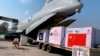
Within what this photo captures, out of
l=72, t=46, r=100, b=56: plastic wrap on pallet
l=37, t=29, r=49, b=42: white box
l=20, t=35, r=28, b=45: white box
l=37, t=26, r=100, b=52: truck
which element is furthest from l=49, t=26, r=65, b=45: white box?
l=20, t=35, r=28, b=45: white box

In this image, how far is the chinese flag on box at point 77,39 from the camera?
1164 centimetres

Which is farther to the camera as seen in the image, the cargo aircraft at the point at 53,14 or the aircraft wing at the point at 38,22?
the aircraft wing at the point at 38,22

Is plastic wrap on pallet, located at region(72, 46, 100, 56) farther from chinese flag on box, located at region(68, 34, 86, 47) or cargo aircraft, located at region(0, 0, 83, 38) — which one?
cargo aircraft, located at region(0, 0, 83, 38)

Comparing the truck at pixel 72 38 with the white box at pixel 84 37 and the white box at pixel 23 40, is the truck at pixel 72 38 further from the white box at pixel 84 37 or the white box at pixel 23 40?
the white box at pixel 23 40

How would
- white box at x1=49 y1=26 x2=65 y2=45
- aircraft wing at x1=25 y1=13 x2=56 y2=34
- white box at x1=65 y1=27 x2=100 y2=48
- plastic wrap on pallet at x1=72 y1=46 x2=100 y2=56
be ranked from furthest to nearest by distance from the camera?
aircraft wing at x1=25 y1=13 x2=56 y2=34 → white box at x1=49 y1=26 x2=65 y2=45 → white box at x1=65 y1=27 x2=100 y2=48 → plastic wrap on pallet at x1=72 y1=46 x2=100 y2=56

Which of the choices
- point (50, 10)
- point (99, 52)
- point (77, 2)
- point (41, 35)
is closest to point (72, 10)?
point (77, 2)

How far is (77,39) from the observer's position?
12.1 meters

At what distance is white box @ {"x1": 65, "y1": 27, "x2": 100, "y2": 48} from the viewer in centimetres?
1118

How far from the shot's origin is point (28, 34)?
74.4 ft

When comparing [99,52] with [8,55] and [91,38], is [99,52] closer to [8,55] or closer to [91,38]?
[91,38]

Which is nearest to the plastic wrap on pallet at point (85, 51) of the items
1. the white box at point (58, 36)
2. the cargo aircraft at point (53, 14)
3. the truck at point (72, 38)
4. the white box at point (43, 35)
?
the truck at point (72, 38)

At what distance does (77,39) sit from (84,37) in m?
0.63

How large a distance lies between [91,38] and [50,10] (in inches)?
375

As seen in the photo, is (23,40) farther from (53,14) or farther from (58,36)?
(58,36)
